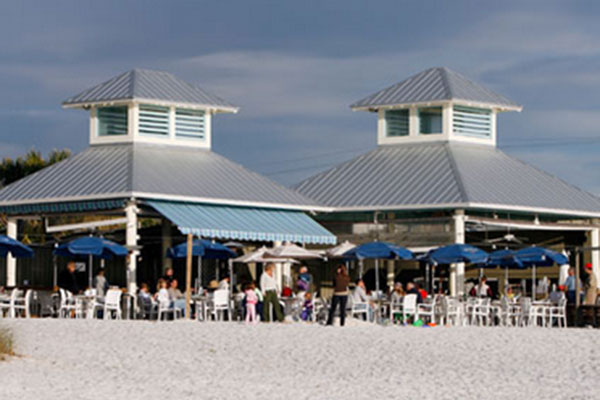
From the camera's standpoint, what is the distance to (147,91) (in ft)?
120

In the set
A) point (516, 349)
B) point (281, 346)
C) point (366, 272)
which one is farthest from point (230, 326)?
point (366, 272)

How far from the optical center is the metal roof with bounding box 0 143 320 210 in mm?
33469

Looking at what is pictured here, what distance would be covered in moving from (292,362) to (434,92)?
65.3 ft

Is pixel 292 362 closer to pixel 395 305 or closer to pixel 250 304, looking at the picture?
pixel 250 304

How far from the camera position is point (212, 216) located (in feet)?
110

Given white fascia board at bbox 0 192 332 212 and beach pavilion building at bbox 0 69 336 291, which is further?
beach pavilion building at bbox 0 69 336 291

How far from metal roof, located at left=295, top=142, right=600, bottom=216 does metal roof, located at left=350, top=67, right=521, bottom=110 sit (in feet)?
4.34

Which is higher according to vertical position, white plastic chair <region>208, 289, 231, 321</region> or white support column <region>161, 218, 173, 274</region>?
white support column <region>161, 218, 173, 274</region>

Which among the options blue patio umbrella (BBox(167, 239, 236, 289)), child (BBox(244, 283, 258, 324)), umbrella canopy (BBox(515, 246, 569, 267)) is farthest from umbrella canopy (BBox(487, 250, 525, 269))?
child (BBox(244, 283, 258, 324))

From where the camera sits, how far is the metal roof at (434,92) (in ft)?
128

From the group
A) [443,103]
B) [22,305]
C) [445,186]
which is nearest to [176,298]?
[22,305]

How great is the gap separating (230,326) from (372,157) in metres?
14.8

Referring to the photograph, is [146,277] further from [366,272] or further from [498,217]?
[498,217]

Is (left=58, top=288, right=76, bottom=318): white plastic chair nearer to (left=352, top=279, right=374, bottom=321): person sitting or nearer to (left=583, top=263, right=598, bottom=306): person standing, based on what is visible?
(left=352, top=279, right=374, bottom=321): person sitting
